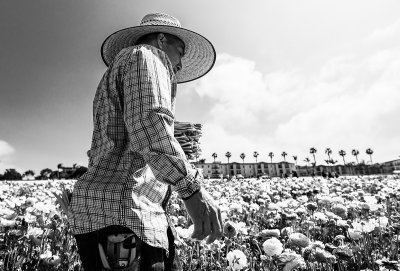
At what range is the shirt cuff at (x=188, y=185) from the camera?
1.17m

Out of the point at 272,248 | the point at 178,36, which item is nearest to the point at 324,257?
the point at 272,248

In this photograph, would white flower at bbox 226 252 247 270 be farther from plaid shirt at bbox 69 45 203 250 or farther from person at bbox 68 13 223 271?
plaid shirt at bbox 69 45 203 250

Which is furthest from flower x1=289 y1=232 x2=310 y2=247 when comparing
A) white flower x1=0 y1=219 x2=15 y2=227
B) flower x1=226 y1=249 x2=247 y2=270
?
white flower x1=0 y1=219 x2=15 y2=227

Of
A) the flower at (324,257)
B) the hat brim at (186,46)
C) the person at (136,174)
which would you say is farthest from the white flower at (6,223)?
the flower at (324,257)

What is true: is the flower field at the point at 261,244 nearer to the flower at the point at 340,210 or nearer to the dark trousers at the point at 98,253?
the flower at the point at 340,210

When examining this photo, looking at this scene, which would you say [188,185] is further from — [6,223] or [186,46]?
[6,223]

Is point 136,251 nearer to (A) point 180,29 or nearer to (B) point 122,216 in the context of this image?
(B) point 122,216

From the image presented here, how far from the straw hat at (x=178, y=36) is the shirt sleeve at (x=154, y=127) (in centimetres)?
65

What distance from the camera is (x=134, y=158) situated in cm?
133

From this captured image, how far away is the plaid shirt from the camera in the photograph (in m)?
1.17

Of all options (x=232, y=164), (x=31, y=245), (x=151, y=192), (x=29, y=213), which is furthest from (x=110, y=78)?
(x=232, y=164)

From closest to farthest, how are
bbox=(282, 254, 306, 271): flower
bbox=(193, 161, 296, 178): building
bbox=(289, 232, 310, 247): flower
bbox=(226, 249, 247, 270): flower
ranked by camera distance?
bbox=(282, 254, 306, 271): flower → bbox=(226, 249, 247, 270): flower → bbox=(289, 232, 310, 247): flower → bbox=(193, 161, 296, 178): building

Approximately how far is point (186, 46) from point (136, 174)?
141 cm

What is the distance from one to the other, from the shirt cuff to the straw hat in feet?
3.54
